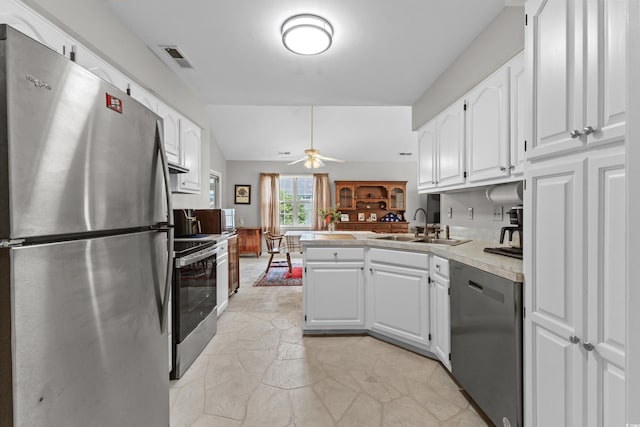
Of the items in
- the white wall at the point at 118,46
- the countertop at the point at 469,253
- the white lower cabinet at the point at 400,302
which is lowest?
the white lower cabinet at the point at 400,302

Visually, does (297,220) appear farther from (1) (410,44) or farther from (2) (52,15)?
(2) (52,15)

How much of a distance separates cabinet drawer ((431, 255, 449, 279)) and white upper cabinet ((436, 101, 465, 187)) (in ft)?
2.19

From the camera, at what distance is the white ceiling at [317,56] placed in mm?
1796

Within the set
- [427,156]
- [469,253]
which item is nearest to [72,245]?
[469,253]

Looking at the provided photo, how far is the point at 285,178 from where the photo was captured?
782 centimetres

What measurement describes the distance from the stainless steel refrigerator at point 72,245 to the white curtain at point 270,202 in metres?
6.34

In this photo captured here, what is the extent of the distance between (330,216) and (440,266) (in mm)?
5125

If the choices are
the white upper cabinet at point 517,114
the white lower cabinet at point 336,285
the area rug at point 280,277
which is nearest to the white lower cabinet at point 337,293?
the white lower cabinet at point 336,285

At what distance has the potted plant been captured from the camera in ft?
23.3

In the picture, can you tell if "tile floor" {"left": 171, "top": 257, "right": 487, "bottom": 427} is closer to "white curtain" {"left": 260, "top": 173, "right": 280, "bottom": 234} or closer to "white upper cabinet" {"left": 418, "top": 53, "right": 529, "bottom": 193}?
"white upper cabinet" {"left": 418, "top": 53, "right": 529, "bottom": 193}

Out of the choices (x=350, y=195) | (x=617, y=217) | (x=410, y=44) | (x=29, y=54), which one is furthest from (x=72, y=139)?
(x=350, y=195)

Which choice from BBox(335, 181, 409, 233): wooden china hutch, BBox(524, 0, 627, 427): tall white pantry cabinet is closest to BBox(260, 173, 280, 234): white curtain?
BBox(335, 181, 409, 233): wooden china hutch

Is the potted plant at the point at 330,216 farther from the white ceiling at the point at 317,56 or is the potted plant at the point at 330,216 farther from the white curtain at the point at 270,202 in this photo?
the white ceiling at the point at 317,56

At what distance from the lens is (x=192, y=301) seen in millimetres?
2264
